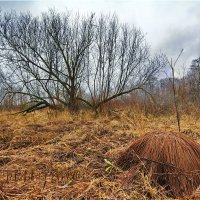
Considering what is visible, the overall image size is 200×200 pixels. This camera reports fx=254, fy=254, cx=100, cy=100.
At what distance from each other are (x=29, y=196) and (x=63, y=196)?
10.1 inches

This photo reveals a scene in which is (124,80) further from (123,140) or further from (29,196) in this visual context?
(29,196)

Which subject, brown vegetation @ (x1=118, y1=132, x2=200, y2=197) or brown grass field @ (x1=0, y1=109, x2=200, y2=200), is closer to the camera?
brown grass field @ (x1=0, y1=109, x2=200, y2=200)

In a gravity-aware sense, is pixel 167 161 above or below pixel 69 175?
above

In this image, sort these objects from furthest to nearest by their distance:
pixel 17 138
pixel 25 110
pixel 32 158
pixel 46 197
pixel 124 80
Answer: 1. pixel 124 80
2. pixel 25 110
3. pixel 17 138
4. pixel 32 158
5. pixel 46 197

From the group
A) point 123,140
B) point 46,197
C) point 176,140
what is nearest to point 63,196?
point 46,197

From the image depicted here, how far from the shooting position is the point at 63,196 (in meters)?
1.92

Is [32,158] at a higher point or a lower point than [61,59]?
lower

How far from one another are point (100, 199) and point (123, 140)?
7.89ft

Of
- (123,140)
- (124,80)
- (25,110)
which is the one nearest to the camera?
(123,140)

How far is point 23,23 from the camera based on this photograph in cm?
1298

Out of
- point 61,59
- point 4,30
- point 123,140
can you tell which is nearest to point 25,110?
point 61,59

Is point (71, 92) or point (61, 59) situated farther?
point (61, 59)

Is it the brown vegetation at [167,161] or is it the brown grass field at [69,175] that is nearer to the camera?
the brown grass field at [69,175]

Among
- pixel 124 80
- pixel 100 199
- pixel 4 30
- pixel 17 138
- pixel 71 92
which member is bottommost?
pixel 100 199
